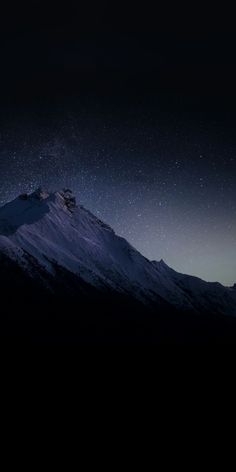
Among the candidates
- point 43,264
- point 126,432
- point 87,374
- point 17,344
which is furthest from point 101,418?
point 43,264

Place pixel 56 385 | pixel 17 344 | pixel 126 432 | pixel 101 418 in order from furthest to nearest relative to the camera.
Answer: pixel 17 344, pixel 56 385, pixel 101 418, pixel 126 432

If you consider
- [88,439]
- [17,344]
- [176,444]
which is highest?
[176,444]

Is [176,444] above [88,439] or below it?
above

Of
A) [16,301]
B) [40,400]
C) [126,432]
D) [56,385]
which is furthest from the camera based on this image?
[16,301]

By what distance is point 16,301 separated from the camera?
102500mm

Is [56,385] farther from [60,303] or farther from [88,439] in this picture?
[60,303]

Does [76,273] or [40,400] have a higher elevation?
[76,273]

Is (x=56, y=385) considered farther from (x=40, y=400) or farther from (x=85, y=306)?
(x=85, y=306)

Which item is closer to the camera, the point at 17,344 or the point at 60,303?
the point at 17,344

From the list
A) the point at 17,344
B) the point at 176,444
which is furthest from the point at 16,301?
the point at 176,444

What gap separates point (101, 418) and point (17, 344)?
40307mm

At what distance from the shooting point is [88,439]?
27.2 meters

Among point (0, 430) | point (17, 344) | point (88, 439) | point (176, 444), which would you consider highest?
point (176, 444)

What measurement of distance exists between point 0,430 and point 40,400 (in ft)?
29.6
